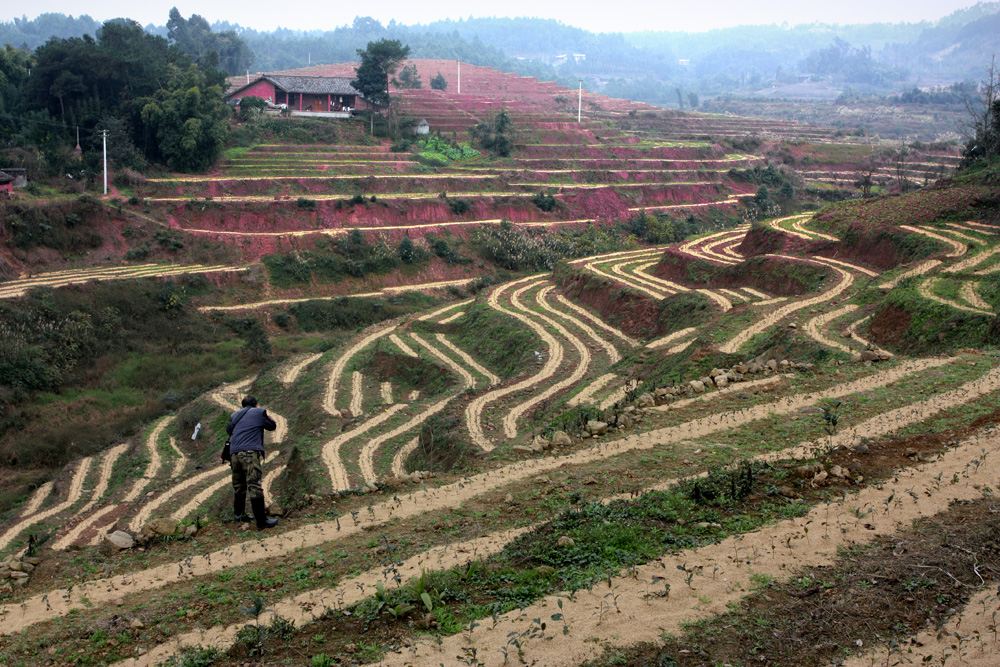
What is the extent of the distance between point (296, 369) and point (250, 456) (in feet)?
57.1

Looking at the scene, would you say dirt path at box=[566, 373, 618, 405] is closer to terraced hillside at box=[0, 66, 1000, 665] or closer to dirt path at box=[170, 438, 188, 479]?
terraced hillside at box=[0, 66, 1000, 665]

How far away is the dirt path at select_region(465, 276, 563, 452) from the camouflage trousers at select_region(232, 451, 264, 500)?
7.24m

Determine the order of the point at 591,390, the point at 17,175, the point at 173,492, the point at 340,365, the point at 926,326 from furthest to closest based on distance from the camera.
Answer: the point at 17,175 → the point at 340,365 → the point at 591,390 → the point at 173,492 → the point at 926,326

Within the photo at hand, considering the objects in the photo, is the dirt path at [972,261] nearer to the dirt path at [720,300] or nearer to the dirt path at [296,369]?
the dirt path at [720,300]

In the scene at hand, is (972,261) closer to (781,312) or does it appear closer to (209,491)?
(781,312)

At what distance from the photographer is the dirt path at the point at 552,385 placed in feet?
62.8

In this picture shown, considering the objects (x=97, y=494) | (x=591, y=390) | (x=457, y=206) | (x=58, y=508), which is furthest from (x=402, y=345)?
(x=457, y=206)

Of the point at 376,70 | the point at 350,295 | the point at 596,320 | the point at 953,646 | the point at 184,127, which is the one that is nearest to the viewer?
the point at 953,646

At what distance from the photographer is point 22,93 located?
44.9m

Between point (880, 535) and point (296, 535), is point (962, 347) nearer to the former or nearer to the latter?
point (880, 535)

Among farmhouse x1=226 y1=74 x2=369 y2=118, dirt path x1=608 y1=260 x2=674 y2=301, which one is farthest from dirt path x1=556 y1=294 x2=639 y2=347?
farmhouse x1=226 y1=74 x2=369 y2=118

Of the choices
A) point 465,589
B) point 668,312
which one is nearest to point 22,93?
point 668,312

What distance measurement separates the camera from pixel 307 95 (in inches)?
2431

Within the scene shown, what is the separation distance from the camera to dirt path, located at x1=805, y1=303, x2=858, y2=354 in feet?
60.3
